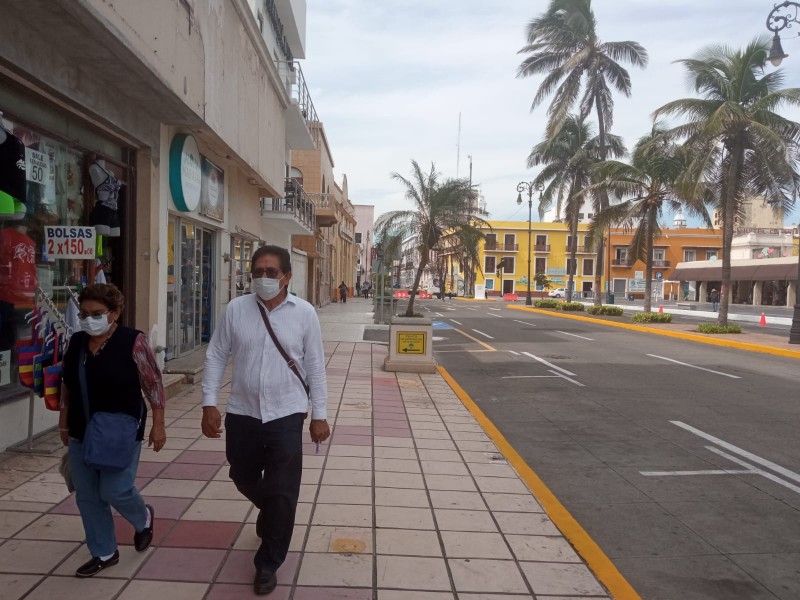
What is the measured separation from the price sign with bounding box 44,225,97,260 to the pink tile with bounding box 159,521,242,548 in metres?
2.55

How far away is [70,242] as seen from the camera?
214 inches

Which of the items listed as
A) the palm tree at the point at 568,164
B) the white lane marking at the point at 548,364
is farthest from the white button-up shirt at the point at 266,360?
the palm tree at the point at 568,164

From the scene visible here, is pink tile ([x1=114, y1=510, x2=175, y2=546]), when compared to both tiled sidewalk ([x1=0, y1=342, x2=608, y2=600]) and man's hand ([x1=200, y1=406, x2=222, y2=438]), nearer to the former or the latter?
tiled sidewalk ([x1=0, y1=342, x2=608, y2=600])

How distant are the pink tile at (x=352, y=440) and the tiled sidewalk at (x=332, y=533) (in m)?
0.03

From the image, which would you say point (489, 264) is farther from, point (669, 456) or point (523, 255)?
point (669, 456)

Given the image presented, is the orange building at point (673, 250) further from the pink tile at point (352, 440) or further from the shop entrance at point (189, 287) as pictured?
the pink tile at point (352, 440)

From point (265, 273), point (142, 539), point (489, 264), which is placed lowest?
point (142, 539)

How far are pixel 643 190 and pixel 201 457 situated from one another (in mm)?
24763

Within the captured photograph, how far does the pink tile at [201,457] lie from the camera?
216 inches

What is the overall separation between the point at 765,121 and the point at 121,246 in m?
19.7

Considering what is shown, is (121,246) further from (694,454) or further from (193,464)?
(694,454)

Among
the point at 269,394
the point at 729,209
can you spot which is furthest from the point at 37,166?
the point at 729,209

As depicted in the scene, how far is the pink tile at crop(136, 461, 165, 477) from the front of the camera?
200 inches

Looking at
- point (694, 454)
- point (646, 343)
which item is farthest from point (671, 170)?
point (694, 454)
